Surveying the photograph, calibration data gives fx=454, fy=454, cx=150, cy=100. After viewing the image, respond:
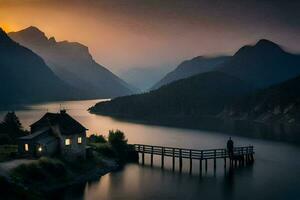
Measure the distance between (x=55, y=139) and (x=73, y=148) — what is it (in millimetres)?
3195

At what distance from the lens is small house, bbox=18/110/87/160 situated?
204 ft

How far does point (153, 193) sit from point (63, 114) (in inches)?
809

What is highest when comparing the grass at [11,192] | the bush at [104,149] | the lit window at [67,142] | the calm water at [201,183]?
the lit window at [67,142]

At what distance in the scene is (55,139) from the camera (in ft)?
213

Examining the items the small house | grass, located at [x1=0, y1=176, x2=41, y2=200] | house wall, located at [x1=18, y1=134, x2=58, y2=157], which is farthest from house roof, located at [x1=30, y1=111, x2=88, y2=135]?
grass, located at [x1=0, y1=176, x2=41, y2=200]

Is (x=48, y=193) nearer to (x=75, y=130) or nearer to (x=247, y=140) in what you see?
(x=75, y=130)

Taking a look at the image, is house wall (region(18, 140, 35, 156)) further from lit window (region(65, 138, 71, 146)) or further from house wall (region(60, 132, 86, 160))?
lit window (region(65, 138, 71, 146))

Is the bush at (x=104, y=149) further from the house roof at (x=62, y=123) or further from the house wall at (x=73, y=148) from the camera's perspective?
the house roof at (x=62, y=123)

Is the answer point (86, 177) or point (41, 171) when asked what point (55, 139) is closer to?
point (86, 177)

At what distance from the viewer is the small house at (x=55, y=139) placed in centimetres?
6231

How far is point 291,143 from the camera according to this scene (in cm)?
11569

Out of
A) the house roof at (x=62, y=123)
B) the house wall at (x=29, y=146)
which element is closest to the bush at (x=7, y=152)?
the house wall at (x=29, y=146)

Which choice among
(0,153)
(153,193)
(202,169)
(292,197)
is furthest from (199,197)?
(0,153)

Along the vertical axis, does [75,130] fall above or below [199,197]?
above
